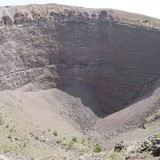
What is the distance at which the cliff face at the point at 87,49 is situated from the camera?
55.1 m

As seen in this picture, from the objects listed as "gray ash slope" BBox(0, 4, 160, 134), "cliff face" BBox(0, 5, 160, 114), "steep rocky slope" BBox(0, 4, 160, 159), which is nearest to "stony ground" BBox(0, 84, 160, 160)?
"steep rocky slope" BBox(0, 4, 160, 159)

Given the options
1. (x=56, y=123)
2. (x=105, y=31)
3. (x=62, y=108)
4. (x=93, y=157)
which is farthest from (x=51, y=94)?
(x=93, y=157)

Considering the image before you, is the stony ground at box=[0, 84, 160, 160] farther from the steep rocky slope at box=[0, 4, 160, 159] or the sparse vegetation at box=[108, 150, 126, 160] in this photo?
the sparse vegetation at box=[108, 150, 126, 160]

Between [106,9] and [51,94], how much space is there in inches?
663

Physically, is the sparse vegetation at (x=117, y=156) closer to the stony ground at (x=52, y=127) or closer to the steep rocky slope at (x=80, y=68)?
the stony ground at (x=52, y=127)

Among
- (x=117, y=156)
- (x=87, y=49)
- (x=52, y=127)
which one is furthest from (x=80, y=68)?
(x=117, y=156)

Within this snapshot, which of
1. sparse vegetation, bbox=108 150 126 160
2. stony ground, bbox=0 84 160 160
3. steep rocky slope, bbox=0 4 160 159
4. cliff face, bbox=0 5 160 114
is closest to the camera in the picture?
sparse vegetation, bbox=108 150 126 160

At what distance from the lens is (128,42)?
201 ft

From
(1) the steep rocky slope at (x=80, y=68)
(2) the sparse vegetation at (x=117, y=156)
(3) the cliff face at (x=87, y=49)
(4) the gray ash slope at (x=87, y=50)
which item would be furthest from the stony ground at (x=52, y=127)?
(2) the sparse vegetation at (x=117, y=156)

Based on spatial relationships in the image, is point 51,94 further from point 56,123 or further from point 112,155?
point 112,155

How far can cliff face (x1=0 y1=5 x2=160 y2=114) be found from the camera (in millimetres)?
55103

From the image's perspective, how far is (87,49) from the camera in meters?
61.0

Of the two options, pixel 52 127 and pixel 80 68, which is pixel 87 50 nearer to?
pixel 80 68

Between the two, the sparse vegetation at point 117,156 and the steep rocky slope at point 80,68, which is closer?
the sparse vegetation at point 117,156
